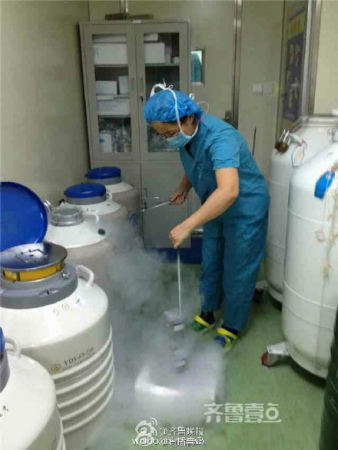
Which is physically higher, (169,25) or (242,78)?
(169,25)

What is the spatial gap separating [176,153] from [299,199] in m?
1.54

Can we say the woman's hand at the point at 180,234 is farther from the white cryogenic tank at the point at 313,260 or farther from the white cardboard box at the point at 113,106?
the white cardboard box at the point at 113,106

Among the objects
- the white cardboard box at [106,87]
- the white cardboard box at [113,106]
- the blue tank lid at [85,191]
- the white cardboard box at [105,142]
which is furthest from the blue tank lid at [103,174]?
the white cardboard box at [106,87]

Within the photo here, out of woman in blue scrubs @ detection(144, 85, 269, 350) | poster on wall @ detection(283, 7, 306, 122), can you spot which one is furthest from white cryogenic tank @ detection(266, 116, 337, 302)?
poster on wall @ detection(283, 7, 306, 122)

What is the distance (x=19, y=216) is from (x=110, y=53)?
1885 millimetres

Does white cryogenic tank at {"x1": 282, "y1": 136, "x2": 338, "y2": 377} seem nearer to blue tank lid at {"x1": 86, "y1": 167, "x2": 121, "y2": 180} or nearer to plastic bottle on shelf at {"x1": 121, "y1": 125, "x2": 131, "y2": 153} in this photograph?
blue tank lid at {"x1": 86, "y1": 167, "x2": 121, "y2": 180}

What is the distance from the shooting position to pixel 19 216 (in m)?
1.42

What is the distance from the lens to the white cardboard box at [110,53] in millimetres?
2818

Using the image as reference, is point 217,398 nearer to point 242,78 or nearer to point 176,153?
point 176,153

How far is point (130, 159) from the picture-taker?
303cm

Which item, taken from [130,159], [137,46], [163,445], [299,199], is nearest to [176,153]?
[130,159]

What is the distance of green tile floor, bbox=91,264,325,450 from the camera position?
1.51 metres

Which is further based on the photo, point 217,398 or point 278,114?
point 278,114

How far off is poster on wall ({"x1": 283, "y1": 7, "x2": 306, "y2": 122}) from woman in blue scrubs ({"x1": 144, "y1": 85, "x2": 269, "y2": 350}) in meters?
1.08
